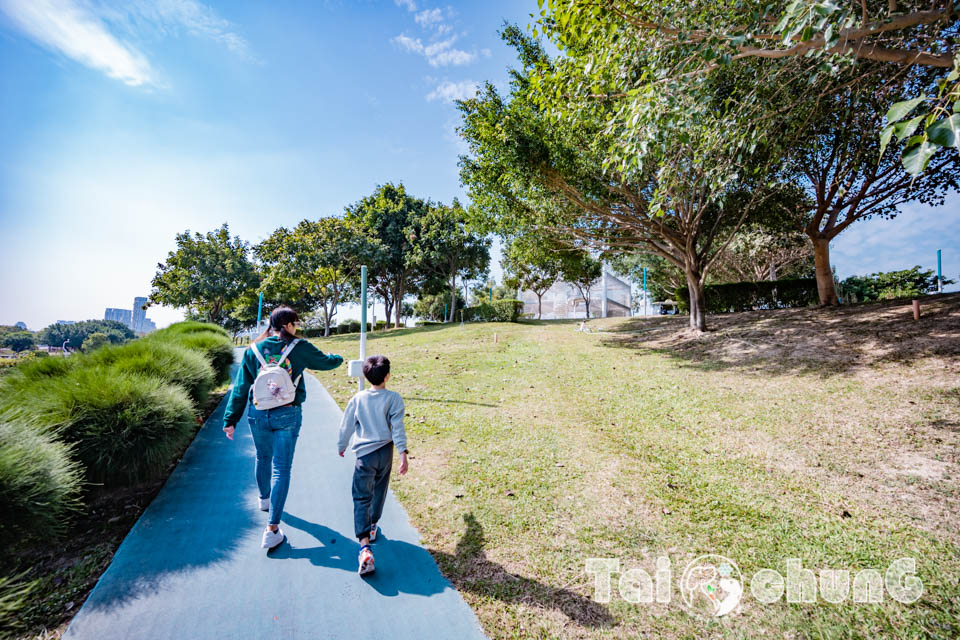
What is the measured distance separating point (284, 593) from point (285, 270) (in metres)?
24.4

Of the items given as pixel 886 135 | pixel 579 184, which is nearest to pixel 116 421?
pixel 886 135

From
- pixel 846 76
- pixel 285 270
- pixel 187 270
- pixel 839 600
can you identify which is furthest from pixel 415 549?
pixel 187 270

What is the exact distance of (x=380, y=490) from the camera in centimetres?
305

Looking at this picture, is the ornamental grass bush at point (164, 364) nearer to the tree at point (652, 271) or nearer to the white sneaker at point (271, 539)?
the white sneaker at point (271, 539)

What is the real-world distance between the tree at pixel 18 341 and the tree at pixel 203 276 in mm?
22956

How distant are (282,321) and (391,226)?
991 inches

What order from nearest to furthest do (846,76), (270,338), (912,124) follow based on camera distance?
(912,124), (270,338), (846,76)

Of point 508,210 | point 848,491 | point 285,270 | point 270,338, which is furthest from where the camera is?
point 285,270

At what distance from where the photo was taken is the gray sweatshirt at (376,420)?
2.94 meters

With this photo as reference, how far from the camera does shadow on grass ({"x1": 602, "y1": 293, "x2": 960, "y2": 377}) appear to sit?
7605mm

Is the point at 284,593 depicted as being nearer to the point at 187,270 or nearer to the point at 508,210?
the point at 508,210

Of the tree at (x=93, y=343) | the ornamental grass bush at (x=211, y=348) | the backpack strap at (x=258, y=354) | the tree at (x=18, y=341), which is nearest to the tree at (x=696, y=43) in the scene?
the backpack strap at (x=258, y=354)

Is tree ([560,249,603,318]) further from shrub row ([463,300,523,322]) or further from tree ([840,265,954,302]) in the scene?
tree ([840,265,954,302])

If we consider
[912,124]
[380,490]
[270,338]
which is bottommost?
[380,490]
